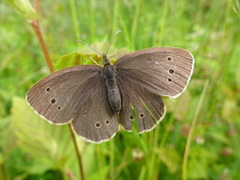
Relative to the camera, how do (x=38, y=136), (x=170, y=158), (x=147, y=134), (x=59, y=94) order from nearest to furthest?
(x=59, y=94)
(x=38, y=136)
(x=170, y=158)
(x=147, y=134)

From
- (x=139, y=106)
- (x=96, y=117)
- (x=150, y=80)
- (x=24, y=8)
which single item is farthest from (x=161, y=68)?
(x=24, y=8)

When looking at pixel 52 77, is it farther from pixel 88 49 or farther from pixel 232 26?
pixel 232 26

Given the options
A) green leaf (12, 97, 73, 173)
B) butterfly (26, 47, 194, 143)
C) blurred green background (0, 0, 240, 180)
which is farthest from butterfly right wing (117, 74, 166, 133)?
green leaf (12, 97, 73, 173)

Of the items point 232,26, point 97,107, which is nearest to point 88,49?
point 97,107

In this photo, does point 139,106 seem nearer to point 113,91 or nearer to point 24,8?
point 113,91

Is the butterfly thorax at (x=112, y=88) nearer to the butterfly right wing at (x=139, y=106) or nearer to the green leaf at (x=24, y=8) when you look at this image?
the butterfly right wing at (x=139, y=106)

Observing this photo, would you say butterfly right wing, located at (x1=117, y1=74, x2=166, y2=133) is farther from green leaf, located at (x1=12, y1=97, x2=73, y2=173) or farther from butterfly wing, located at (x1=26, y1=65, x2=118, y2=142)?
green leaf, located at (x1=12, y1=97, x2=73, y2=173)
